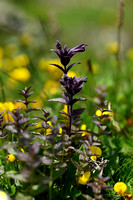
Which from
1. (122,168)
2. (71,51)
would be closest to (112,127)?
(122,168)

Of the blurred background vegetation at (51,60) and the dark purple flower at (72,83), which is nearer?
the dark purple flower at (72,83)

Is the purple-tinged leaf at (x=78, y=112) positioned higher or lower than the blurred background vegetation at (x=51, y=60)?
lower

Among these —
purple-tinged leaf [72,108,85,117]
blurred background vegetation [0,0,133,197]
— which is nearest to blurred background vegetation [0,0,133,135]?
blurred background vegetation [0,0,133,197]

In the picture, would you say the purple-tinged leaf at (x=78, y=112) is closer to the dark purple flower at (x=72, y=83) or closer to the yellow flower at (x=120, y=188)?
the dark purple flower at (x=72, y=83)

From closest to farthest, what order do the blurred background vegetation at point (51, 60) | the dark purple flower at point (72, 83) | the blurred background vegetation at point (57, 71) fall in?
the dark purple flower at point (72, 83)
the blurred background vegetation at point (57, 71)
the blurred background vegetation at point (51, 60)

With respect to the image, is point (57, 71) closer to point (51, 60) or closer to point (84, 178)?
point (51, 60)

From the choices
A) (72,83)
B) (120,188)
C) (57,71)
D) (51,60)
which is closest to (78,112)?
(72,83)

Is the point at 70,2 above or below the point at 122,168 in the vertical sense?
above

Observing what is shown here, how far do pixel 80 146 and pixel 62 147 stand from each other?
24 cm

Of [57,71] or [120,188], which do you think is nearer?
[120,188]

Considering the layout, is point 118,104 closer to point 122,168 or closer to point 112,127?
point 112,127

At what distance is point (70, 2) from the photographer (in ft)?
51.3

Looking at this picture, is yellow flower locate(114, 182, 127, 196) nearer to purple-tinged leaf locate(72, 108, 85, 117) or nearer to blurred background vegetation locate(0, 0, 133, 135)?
purple-tinged leaf locate(72, 108, 85, 117)

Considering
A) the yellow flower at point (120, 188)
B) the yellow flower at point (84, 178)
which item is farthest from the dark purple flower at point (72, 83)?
the yellow flower at point (120, 188)
